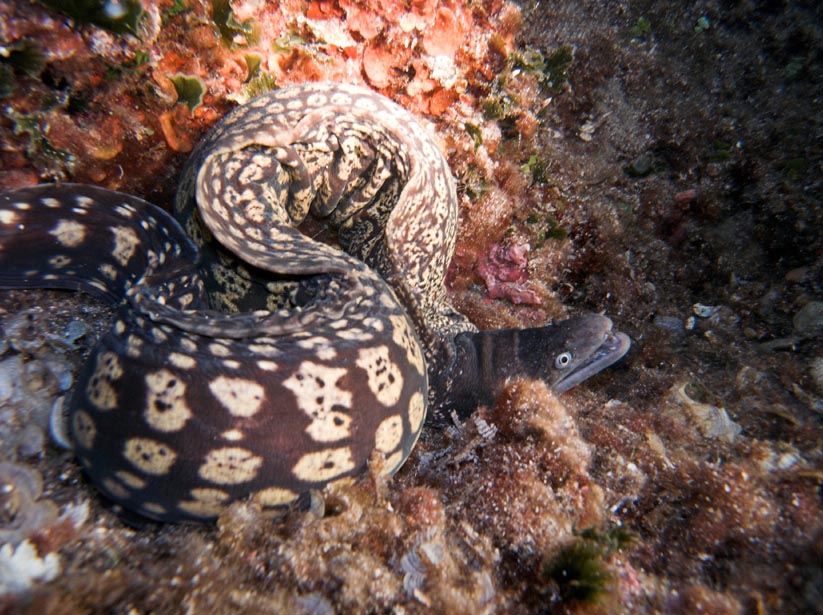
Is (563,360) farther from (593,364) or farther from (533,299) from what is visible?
(533,299)

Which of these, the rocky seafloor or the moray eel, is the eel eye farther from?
the rocky seafloor

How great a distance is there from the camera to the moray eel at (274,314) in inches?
89.1

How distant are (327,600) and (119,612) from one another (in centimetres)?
85

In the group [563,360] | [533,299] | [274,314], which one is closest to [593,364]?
[563,360]

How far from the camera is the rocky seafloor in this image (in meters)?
2.08

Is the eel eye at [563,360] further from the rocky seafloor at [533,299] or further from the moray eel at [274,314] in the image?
the rocky seafloor at [533,299]

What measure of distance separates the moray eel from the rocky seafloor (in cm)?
25

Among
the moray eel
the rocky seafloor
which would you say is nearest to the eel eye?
the moray eel

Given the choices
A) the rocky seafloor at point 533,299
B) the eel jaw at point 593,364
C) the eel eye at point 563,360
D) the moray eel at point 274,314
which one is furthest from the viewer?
the eel jaw at point 593,364

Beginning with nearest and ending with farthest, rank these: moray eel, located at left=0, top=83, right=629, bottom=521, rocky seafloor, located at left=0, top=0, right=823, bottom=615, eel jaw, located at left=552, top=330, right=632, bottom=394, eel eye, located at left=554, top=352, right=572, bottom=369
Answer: rocky seafloor, located at left=0, top=0, right=823, bottom=615 < moray eel, located at left=0, top=83, right=629, bottom=521 < eel eye, located at left=554, top=352, right=572, bottom=369 < eel jaw, located at left=552, top=330, right=632, bottom=394

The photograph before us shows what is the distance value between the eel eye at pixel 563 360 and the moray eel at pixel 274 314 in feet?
0.04

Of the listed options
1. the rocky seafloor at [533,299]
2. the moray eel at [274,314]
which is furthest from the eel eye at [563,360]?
the rocky seafloor at [533,299]

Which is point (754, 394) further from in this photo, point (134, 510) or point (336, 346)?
point (134, 510)

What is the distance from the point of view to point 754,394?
3646mm
